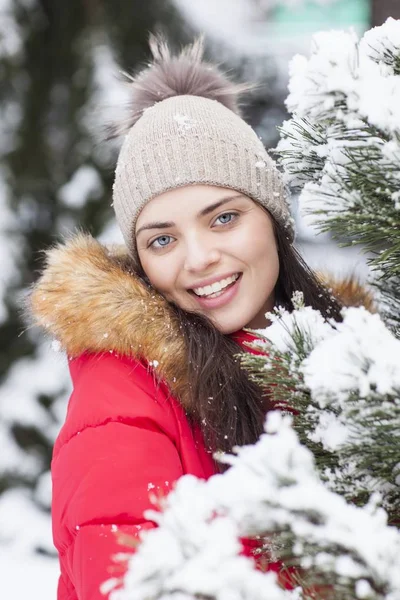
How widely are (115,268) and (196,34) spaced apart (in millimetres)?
2928

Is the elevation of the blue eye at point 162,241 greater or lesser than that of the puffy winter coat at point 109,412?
greater

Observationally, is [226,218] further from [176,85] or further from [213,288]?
[176,85]

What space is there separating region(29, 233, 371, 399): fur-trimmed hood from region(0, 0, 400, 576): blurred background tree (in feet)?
8.10

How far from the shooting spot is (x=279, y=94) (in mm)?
4238

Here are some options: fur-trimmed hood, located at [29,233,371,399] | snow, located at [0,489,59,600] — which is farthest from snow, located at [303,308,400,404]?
snow, located at [0,489,59,600]

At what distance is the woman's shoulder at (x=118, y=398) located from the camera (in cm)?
146

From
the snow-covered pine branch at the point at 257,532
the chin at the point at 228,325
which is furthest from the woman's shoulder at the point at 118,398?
the snow-covered pine branch at the point at 257,532

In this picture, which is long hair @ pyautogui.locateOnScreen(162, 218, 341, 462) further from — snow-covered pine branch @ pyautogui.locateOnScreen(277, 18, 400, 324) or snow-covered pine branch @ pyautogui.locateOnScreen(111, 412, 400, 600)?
snow-covered pine branch @ pyautogui.locateOnScreen(111, 412, 400, 600)

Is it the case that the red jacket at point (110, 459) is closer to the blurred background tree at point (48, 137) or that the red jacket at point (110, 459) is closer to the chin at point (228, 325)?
the chin at point (228, 325)

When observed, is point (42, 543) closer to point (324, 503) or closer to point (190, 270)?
point (190, 270)

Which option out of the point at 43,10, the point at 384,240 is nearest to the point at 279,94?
the point at 43,10

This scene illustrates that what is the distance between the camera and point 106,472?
4.33 feet

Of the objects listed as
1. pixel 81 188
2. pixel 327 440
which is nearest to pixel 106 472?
pixel 327 440

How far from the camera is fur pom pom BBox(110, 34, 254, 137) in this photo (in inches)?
85.7
